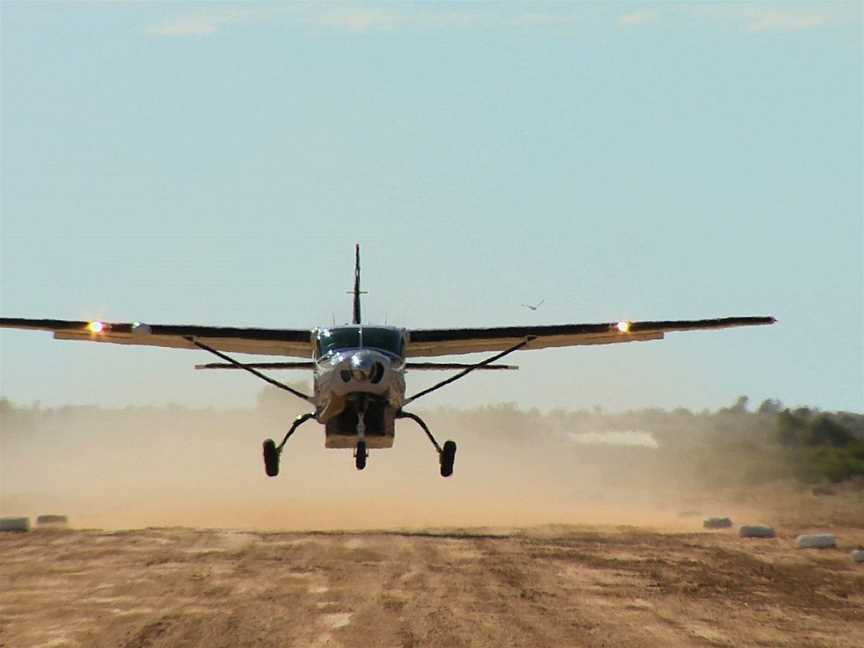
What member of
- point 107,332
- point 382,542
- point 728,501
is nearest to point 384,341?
point 382,542

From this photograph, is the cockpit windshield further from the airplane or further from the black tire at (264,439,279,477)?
the black tire at (264,439,279,477)

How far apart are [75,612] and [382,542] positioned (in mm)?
11113

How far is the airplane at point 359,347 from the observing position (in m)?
30.6

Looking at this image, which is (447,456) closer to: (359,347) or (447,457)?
(447,457)

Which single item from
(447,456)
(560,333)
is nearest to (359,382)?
→ (447,456)

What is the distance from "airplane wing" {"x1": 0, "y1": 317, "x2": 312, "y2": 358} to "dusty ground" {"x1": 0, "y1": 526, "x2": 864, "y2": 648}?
13.7 ft

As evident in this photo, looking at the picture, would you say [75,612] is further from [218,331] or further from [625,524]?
[625,524]

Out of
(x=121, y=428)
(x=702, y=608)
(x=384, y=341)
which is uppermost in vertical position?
(x=121, y=428)

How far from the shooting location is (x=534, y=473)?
57438mm

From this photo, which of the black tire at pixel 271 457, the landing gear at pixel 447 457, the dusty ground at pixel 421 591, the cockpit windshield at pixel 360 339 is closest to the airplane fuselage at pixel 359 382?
the cockpit windshield at pixel 360 339

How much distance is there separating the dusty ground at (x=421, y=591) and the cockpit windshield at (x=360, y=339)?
373cm

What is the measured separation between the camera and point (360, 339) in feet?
103

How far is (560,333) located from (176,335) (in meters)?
8.14

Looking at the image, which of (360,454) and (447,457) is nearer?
(360,454)
